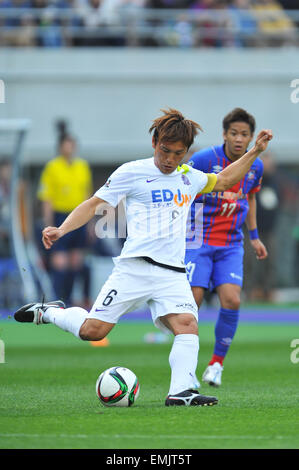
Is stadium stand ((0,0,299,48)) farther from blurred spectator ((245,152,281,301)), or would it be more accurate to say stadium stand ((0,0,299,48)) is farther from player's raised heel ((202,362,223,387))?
player's raised heel ((202,362,223,387))

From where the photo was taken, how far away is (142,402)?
816cm

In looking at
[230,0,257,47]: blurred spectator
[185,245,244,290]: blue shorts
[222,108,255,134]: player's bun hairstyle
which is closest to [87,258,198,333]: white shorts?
[185,245,244,290]: blue shorts

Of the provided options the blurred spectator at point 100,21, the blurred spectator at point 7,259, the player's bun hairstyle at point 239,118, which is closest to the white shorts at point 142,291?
the player's bun hairstyle at point 239,118

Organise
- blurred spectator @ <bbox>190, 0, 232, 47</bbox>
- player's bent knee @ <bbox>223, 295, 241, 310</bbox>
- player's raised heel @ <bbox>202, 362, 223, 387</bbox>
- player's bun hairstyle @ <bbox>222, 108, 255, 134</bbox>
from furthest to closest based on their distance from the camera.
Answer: blurred spectator @ <bbox>190, 0, 232, 47</bbox>, player's bent knee @ <bbox>223, 295, 241, 310</bbox>, player's bun hairstyle @ <bbox>222, 108, 255, 134</bbox>, player's raised heel @ <bbox>202, 362, 223, 387</bbox>

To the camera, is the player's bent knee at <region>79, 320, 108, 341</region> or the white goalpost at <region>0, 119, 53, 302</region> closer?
the player's bent knee at <region>79, 320, 108, 341</region>

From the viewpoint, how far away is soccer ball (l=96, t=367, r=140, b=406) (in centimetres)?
781

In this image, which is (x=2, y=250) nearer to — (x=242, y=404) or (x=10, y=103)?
(x=10, y=103)

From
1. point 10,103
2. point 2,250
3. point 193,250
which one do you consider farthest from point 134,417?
point 10,103

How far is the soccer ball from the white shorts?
16.2 inches

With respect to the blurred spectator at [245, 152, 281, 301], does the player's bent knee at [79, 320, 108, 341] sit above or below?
below

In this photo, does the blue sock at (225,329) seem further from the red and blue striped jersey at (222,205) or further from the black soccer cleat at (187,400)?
the black soccer cleat at (187,400)

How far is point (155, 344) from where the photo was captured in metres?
14.3
